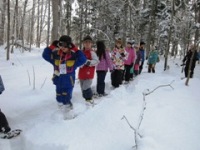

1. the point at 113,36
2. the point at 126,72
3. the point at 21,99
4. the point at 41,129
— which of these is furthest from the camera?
the point at 113,36

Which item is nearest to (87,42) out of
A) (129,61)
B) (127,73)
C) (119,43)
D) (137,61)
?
(119,43)

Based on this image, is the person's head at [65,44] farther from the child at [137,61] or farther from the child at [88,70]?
the child at [137,61]

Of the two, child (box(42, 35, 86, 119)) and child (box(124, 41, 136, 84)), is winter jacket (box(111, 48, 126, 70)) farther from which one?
child (box(42, 35, 86, 119))

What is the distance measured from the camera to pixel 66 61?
5840 millimetres

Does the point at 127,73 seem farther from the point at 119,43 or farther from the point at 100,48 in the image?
the point at 100,48

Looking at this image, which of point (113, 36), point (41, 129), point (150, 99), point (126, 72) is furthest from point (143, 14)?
point (41, 129)

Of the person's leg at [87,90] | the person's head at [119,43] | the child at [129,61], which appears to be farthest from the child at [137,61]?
the person's leg at [87,90]

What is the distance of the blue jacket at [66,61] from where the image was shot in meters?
5.85

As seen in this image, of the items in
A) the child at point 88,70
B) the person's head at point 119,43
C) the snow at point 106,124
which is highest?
the person's head at point 119,43

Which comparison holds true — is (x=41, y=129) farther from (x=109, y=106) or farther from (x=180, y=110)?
(x=180, y=110)

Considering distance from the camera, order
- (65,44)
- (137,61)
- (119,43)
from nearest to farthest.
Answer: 1. (65,44)
2. (119,43)
3. (137,61)

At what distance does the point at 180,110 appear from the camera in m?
5.98

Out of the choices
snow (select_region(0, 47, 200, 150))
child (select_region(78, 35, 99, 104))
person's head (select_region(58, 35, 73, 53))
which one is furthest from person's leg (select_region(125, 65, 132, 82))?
person's head (select_region(58, 35, 73, 53))

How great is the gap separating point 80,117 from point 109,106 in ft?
2.76
